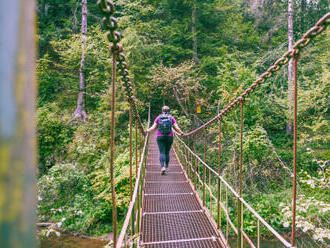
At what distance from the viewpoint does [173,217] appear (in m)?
2.91

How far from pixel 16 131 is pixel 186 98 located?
363 inches

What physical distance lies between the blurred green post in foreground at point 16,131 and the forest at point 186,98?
5732mm

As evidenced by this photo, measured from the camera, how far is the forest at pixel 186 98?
268 inches

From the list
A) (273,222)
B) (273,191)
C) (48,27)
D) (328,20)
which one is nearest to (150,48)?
(48,27)

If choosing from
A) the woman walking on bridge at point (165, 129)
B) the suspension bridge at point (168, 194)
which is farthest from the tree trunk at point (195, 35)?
the woman walking on bridge at point (165, 129)

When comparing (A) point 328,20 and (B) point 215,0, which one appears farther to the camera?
(B) point 215,0

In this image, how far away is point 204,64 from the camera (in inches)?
379

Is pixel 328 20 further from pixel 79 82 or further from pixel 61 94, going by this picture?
pixel 61 94

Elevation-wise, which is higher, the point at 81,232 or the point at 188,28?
the point at 188,28

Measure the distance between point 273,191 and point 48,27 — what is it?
12691mm

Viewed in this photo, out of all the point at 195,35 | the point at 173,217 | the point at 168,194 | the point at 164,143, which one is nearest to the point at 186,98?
the point at 195,35

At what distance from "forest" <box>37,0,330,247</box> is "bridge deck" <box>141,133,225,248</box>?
2151 mm

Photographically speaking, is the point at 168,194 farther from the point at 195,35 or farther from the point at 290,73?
the point at 195,35

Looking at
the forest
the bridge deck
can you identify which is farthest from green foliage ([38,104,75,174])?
the bridge deck
